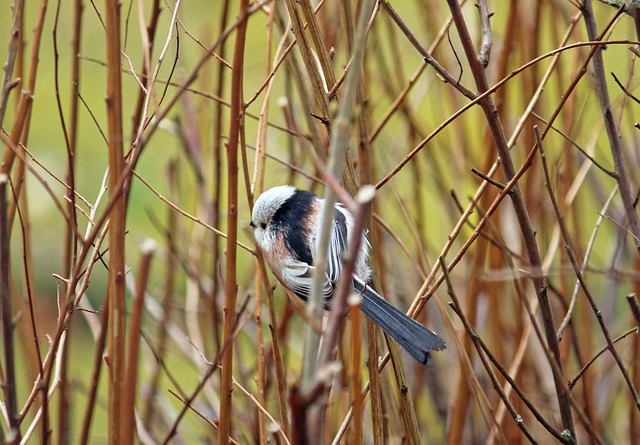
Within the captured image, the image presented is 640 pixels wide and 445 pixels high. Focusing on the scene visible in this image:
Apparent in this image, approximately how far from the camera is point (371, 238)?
171 centimetres

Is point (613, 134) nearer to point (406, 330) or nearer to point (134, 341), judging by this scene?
point (406, 330)

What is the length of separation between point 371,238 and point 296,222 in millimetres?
736

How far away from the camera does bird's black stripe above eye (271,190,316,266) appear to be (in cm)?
236

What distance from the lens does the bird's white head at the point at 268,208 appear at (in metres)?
2.44

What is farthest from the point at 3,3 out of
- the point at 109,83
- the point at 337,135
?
the point at 337,135

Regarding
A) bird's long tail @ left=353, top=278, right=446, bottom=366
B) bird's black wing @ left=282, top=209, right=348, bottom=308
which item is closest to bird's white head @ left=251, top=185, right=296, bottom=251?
bird's black wing @ left=282, top=209, right=348, bottom=308

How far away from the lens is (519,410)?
2.06 metres

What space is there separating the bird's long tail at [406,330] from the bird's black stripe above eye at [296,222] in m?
0.63

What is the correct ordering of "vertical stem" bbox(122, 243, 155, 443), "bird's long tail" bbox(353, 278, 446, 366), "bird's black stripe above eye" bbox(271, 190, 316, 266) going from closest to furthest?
"vertical stem" bbox(122, 243, 155, 443), "bird's long tail" bbox(353, 278, 446, 366), "bird's black stripe above eye" bbox(271, 190, 316, 266)

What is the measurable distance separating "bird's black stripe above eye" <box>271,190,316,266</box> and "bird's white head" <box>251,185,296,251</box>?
1 cm

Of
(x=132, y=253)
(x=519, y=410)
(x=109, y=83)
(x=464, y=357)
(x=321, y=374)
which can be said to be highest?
(x=109, y=83)

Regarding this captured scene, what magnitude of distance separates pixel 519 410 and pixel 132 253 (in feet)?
11.0

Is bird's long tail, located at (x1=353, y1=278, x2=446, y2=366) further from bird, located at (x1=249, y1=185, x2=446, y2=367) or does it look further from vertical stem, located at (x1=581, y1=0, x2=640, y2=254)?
vertical stem, located at (x1=581, y1=0, x2=640, y2=254)

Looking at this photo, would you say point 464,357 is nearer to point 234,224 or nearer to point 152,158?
point 234,224
